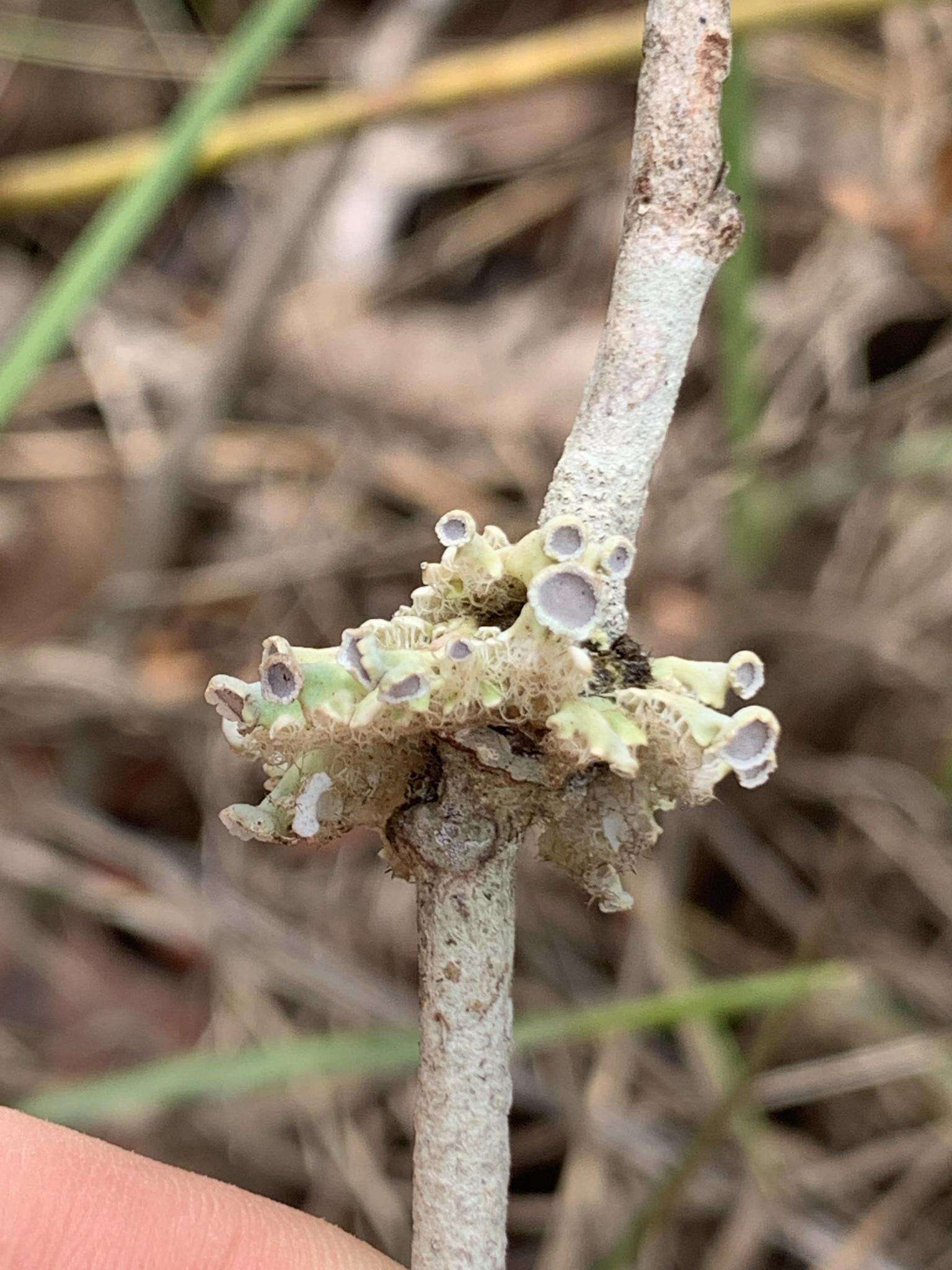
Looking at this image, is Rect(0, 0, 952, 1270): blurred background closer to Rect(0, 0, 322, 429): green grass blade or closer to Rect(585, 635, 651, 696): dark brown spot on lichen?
Rect(0, 0, 322, 429): green grass blade

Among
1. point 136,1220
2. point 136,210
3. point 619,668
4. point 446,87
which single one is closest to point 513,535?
point 446,87

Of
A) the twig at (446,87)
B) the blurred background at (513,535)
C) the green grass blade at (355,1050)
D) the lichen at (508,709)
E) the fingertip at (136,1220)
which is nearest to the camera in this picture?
the lichen at (508,709)

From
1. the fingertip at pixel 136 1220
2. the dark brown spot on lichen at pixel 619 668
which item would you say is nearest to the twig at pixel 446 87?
the dark brown spot on lichen at pixel 619 668

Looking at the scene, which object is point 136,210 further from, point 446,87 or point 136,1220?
point 136,1220

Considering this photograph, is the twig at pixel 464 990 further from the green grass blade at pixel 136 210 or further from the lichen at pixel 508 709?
the green grass blade at pixel 136 210

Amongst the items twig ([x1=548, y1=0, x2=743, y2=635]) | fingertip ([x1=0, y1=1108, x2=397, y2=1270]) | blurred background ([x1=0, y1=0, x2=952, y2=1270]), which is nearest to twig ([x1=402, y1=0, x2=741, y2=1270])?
twig ([x1=548, y1=0, x2=743, y2=635])

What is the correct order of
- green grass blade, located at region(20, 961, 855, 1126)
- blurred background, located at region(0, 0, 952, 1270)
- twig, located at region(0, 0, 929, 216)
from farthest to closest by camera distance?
1. blurred background, located at region(0, 0, 952, 1270)
2. twig, located at region(0, 0, 929, 216)
3. green grass blade, located at region(20, 961, 855, 1126)
